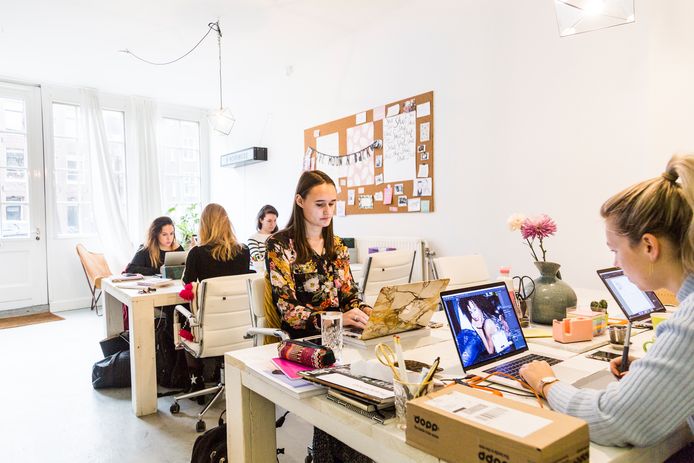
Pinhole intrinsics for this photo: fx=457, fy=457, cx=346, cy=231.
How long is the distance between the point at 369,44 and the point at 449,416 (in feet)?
14.2

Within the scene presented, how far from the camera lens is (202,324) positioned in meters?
2.49

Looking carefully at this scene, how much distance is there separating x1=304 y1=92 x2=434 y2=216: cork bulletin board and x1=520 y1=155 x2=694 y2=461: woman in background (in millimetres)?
3008

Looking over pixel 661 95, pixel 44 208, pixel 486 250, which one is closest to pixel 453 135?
pixel 486 250

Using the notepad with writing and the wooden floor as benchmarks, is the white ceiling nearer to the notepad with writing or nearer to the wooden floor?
the wooden floor

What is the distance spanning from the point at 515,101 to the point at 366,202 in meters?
1.78

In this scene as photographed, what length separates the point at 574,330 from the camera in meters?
1.54

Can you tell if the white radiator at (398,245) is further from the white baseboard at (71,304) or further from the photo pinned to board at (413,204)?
the white baseboard at (71,304)

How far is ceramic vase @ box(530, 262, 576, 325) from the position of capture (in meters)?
1.81

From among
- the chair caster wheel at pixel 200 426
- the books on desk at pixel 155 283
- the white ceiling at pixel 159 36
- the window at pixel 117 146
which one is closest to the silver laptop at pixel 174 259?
the books on desk at pixel 155 283

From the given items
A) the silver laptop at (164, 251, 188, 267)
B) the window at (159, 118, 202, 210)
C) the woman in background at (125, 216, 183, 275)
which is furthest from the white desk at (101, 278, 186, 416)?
the window at (159, 118, 202, 210)

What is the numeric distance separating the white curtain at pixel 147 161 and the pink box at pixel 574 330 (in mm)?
6046

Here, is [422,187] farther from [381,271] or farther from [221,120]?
[221,120]

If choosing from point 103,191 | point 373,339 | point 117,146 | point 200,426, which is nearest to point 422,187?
point 200,426

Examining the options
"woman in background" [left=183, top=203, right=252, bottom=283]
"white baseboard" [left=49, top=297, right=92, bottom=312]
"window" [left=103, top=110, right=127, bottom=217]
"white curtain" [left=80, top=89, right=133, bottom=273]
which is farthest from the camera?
"window" [left=103, top=110, right=127, bottom=217]
